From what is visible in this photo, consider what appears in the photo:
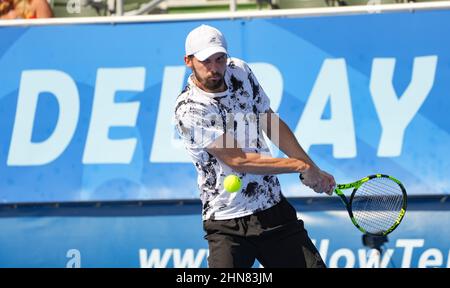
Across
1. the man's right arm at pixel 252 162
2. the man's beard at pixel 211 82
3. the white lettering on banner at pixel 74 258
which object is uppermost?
the white lettering on banner at pixel 74 258

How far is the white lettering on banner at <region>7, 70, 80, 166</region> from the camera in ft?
28.7

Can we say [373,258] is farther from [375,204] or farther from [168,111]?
[168,111]

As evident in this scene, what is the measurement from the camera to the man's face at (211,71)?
577cm

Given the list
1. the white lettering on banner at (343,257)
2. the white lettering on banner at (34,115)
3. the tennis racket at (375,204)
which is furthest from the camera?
the white lettering on banner at (34,115)

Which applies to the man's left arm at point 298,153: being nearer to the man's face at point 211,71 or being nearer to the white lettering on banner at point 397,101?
the man's face at point 211,71

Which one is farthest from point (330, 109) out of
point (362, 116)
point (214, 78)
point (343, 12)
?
point (214, 78)

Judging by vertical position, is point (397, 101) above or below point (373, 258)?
above

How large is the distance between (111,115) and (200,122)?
2.91 meters

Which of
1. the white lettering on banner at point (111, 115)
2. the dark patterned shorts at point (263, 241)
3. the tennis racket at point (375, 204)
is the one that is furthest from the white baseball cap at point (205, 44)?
the white lettering on banner at point (111, 115)

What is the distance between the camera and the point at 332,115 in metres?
8.35

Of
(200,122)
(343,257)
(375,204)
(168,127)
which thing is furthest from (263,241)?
(168,127)

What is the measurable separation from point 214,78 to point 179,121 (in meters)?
0.34

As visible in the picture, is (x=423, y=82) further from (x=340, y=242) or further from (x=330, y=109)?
(x=340, y=242)
